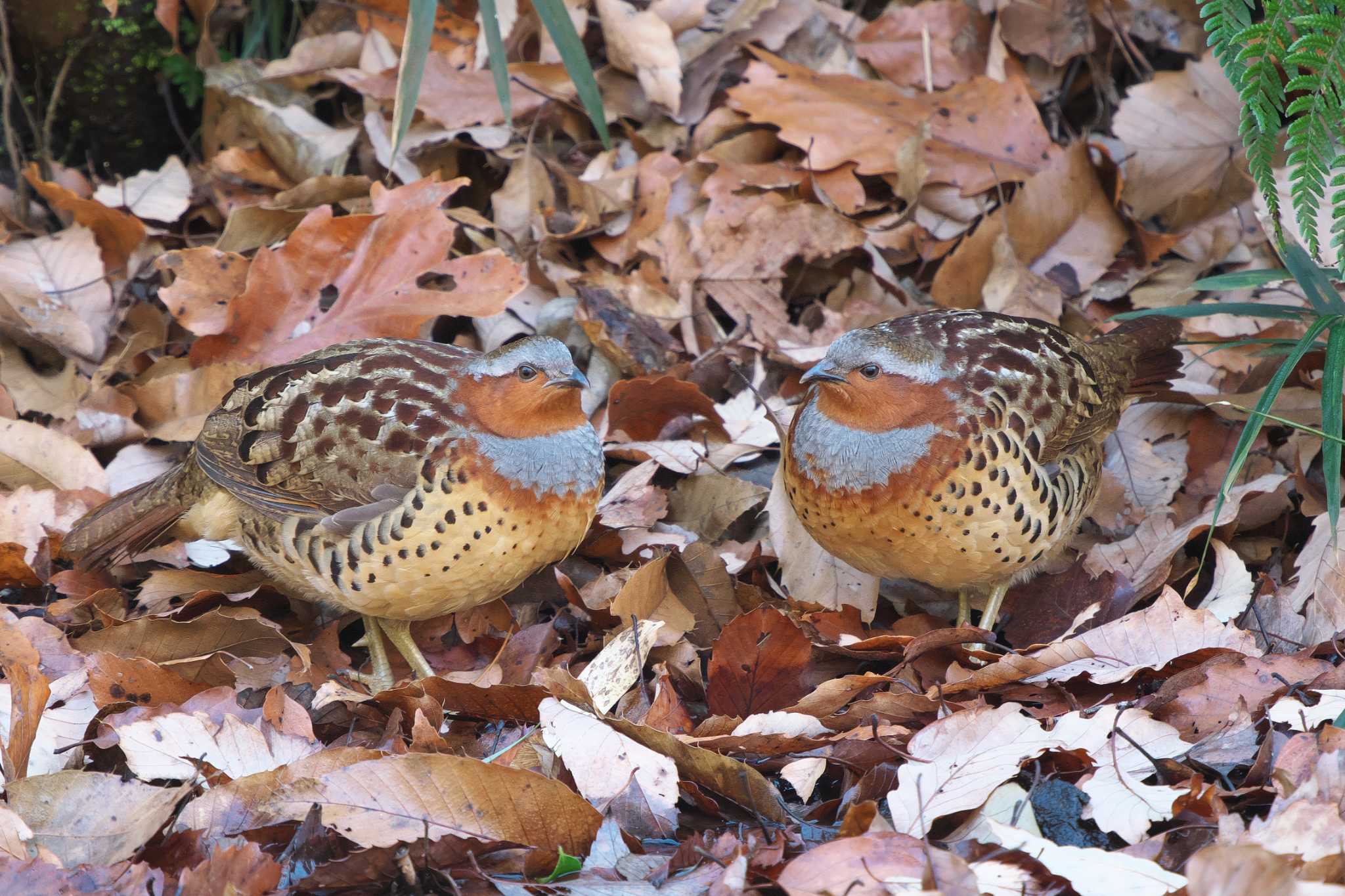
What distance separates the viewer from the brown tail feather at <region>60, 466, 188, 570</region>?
4336 millimetres

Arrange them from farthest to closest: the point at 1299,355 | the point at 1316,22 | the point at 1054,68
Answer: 1. the point at 1054,68
2. the point at 1299,355
3. the point at 1316,22

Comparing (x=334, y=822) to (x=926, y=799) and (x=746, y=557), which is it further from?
(x=746, y=557)

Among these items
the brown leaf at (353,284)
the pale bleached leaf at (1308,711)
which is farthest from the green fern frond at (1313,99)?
the brown leaf at (353,284)

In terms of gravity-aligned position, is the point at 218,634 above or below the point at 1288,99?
below

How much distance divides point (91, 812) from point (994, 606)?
110 inches

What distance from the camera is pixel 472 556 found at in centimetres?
393

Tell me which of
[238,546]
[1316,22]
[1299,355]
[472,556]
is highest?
[1316,22]

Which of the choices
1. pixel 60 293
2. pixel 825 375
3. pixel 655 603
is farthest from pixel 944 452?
pixel 60 293

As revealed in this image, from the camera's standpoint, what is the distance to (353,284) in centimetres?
514

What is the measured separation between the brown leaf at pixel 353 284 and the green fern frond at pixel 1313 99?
2.71 m

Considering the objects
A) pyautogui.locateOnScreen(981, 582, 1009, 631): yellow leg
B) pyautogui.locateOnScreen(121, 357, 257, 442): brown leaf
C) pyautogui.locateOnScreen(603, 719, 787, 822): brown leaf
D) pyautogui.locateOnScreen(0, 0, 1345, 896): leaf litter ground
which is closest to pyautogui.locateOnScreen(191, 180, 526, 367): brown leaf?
pyautogui.locateOnScreen(0, 0, 1345, 896): leaf litter ground

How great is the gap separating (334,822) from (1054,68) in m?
4.87

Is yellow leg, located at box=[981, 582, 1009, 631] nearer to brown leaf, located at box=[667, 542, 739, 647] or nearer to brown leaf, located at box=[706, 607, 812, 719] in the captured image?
brown leaf, located at box=[667, 542, 739, 647]

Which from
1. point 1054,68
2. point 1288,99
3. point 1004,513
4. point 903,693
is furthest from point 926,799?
point 1054,68
